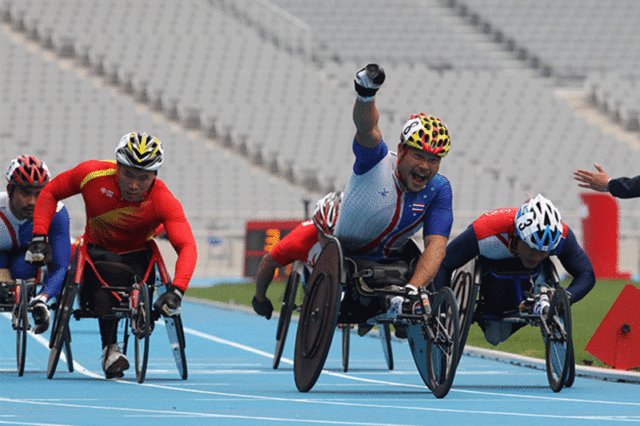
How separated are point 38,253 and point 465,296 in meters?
3.18

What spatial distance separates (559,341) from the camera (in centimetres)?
816

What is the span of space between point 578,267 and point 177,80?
29.9m

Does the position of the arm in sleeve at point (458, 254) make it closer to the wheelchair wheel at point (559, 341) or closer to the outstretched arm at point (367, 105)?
the wheelchair wheel at point (559, 341)

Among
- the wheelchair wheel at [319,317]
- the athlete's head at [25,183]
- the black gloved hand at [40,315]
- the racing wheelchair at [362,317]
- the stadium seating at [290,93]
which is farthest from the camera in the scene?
the stadium seating at [290,93]

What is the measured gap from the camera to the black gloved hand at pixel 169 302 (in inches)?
326

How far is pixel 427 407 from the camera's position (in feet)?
23.1

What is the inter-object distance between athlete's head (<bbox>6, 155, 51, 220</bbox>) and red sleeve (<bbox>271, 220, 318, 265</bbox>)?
202cm

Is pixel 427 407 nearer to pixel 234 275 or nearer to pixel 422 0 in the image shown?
pixel 234 275

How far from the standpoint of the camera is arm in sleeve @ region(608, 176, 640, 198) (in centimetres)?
803

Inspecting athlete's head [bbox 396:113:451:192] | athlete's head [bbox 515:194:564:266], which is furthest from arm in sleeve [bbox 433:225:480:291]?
athlete's head [bbox 396:113:451:192]

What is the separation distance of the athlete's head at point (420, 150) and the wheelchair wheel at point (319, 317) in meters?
0.65

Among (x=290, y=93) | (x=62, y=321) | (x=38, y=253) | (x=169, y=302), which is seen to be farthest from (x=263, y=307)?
(x=290, y=93)

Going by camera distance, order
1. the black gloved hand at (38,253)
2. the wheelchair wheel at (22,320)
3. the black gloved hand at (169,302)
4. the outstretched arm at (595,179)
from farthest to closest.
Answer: the wheelchair wheel at (22,320) → the black gloved hand at (38,253) → the black gloved hand at (169,302) → the outstretched arm at (595,179)

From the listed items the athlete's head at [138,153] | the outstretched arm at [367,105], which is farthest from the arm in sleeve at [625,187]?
the athlete's head at [138,153]
